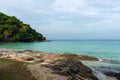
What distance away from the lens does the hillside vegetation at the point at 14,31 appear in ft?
342

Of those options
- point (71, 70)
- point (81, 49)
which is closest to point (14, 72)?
point (71, 70)

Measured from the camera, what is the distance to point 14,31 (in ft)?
356

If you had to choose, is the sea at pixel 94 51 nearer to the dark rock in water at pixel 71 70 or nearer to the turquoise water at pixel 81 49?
the turquoise water at pixel 81 49

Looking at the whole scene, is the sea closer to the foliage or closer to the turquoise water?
the turquoise water

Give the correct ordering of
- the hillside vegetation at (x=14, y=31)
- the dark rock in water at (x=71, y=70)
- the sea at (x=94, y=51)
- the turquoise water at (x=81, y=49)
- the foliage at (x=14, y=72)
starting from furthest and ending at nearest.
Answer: the hillside vegetation at (x=14, y=31) → the turquoise water at (x=81, y=49) → the sea at (x=94, y=51) → the dark rock in water at (x=71, y=70) → the foliage at (x=14, y=72)

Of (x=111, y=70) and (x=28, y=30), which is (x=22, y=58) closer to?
(x=111, y=70)

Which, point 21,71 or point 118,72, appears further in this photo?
point 118,72

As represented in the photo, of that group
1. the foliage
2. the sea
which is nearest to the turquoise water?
the sea

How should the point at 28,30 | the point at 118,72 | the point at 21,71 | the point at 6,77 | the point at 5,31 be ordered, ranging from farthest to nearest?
1. the point at 28,30
2. the point at 5,31
3. the point at 118,72
4. the point at 21,71
5. the point at 6,77

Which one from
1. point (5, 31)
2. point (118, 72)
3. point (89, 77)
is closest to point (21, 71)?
point (89, 77)

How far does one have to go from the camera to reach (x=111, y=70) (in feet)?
70.2

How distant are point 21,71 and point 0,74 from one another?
150 cm

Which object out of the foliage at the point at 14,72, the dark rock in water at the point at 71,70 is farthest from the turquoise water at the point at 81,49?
the foliage at the point at 14,72

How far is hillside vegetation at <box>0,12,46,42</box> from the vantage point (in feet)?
342
